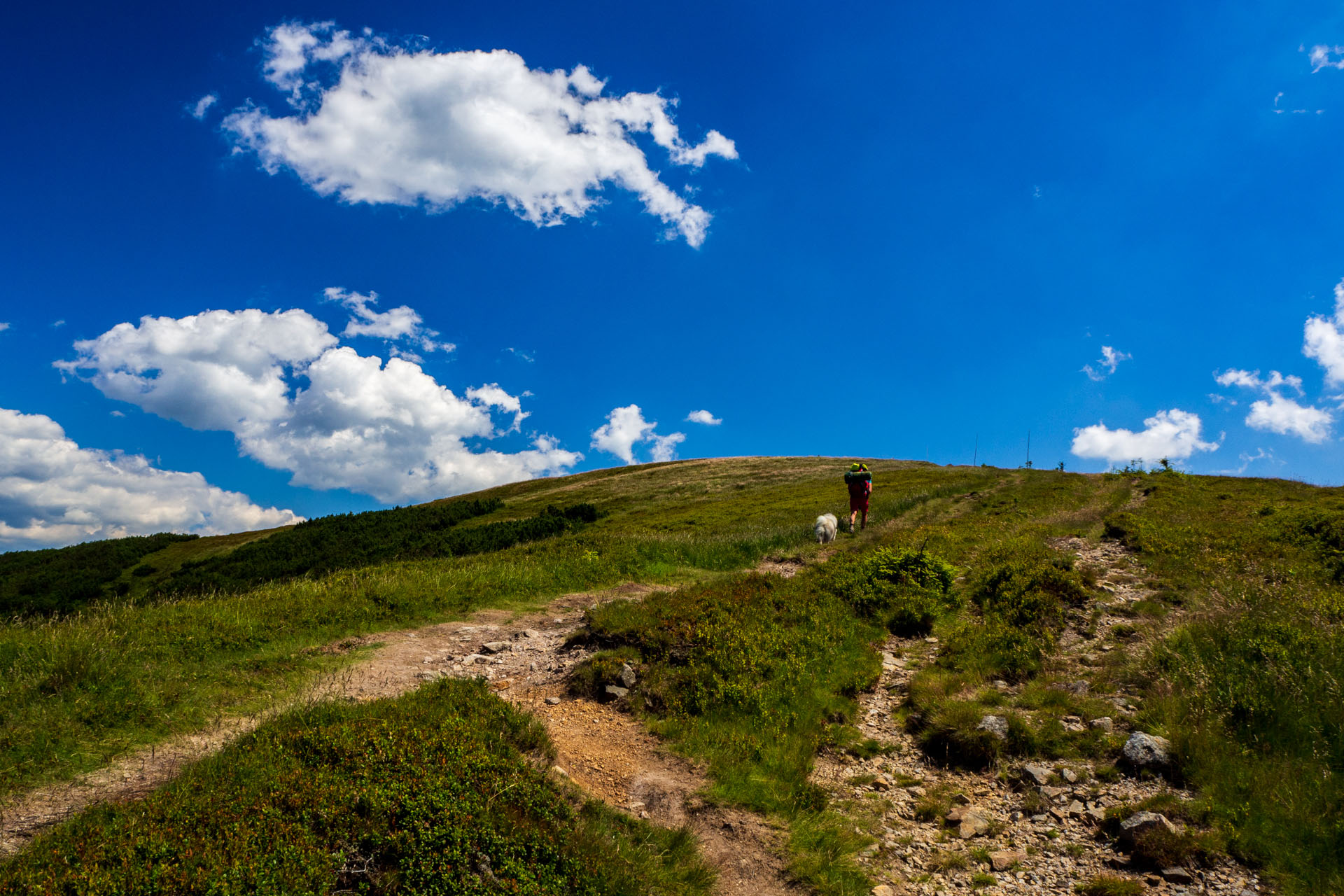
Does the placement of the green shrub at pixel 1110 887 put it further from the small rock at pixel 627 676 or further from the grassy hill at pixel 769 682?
the small rock at pixel 627 676

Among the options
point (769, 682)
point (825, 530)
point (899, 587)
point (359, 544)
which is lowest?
point (769, 682)

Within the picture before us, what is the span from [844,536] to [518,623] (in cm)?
1493

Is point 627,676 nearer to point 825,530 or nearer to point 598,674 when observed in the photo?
point 598,674

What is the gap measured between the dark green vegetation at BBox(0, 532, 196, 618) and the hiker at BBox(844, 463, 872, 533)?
44337mm

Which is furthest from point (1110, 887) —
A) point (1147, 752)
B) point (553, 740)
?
point (553, 740)

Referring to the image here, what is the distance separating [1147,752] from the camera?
7.52 meters

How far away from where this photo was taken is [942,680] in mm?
10297

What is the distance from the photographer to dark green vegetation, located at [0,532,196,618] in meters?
41.8

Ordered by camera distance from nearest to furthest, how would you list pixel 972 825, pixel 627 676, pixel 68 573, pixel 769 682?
pixel 972 825 < pixel 769 682 < pixel 627 676 < pixel 68 573

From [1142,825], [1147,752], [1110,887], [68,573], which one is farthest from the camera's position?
[68,573]

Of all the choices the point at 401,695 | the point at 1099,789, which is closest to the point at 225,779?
the point at 401,695

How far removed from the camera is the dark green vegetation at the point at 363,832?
4.78 m

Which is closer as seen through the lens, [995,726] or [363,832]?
[363,832]

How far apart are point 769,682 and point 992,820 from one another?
3906mm
